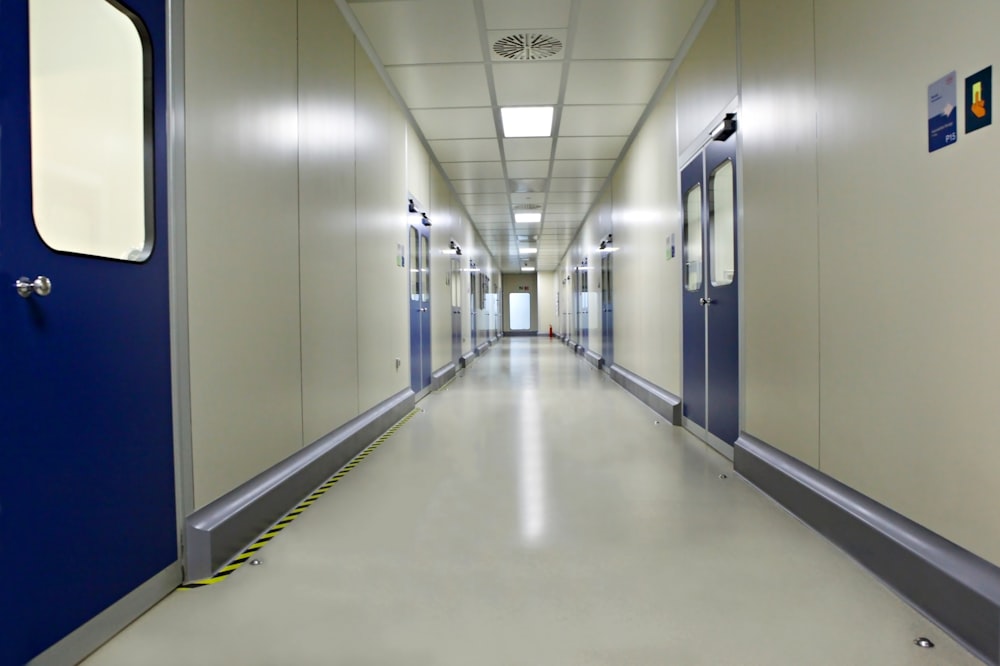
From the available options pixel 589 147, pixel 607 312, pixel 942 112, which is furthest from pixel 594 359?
pixel 942 112

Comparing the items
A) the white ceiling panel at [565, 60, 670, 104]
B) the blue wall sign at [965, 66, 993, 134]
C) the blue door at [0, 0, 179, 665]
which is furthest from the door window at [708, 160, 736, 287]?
the blue door at [0, 0, 179, 665]

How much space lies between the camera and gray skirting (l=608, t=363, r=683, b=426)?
5344 mm

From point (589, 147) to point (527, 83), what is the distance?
2.42m

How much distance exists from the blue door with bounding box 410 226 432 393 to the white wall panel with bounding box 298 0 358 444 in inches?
93.8

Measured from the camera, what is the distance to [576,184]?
33.0 feet

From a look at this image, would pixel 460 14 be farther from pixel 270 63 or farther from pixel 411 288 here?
pixel 411 288

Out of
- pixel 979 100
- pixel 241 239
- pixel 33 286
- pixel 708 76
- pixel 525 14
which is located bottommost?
pixel 33 286

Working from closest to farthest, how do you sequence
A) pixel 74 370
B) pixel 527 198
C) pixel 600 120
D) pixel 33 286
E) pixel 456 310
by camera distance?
pixel 33 286 → pixel 74 370 → pixel 600 120 → pixel 456 310 → pixel 527 198

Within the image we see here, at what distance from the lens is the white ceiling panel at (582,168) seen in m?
8.65

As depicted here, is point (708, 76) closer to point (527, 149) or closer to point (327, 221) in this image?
point (327, 221)

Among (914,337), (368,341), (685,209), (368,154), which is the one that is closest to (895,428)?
(914,337)

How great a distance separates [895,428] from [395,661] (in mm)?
1954

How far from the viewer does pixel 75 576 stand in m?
1.67

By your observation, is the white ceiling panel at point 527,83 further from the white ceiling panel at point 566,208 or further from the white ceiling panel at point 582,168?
the white ceiling panel at point 566,208
